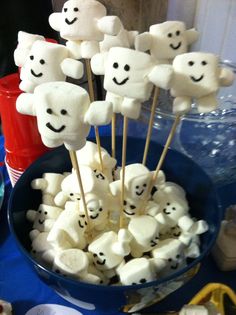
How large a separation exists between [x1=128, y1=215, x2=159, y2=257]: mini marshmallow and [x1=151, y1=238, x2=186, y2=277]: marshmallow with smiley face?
0.05 feet

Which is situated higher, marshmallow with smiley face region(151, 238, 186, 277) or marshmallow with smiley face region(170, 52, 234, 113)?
marshmallow with smiley face region(170, 52, 234, 113)

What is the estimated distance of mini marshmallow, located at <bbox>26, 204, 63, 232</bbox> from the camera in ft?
1.90

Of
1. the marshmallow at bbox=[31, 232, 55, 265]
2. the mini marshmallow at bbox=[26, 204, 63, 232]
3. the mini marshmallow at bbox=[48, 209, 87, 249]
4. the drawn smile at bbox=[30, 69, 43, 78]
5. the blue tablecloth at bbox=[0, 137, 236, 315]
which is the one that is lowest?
the blue tablecloth at bbox=[0, 137, 236, 315]

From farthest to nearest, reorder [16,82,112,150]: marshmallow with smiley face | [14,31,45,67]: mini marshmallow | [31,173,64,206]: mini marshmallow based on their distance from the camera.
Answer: [31,173,64,206]: mini marshmallow
[14,31,45,67]: mini marshmallow
[16,82,112,150]: marshmallow with smiley face

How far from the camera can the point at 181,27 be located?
0.48 meters

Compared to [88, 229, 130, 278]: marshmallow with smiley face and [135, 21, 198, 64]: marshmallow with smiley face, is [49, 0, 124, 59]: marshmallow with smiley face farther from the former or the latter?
[88, 229, 130, 278]: marshmallow with smiley face

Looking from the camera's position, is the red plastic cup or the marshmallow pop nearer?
the marshmallow pop

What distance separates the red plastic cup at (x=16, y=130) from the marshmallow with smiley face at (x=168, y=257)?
33 centimetres

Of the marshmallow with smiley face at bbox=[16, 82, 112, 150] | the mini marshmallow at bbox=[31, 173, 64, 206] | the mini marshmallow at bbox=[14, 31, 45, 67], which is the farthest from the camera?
the mini marshmallow at bbox=[31, 173, 64, 206]

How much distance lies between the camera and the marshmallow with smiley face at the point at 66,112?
15.7 inches

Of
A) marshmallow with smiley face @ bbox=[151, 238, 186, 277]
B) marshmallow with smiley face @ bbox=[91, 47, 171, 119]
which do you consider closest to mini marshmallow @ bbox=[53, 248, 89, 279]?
marshmallow with smiley face @ bbox=[151, 238, 186, 277]

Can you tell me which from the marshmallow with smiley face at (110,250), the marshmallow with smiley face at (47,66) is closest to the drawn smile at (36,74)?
the marshmallow with smiley face at (47,66)

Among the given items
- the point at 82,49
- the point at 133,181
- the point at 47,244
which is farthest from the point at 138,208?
the point at 82,49

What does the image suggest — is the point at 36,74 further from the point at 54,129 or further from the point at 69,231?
the point at 69,231
